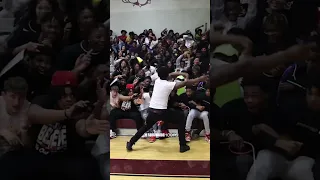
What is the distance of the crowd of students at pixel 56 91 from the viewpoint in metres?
1.66

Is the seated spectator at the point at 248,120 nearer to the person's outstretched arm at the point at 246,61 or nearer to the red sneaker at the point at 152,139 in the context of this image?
the person's outstretched arm at the point at 246,61

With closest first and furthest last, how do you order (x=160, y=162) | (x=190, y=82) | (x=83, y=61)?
(x=83, y=61) → (x=160, y=162) → (x=190, y=82)

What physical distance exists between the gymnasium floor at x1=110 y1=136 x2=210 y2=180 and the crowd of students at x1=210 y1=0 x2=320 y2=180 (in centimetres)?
171

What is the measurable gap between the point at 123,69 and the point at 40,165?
3709 millimetres

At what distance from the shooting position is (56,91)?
1692 millimetres

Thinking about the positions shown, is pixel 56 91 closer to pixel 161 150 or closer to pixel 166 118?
pixel 166 118

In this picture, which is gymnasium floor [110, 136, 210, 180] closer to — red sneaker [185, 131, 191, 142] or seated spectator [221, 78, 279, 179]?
red sneaker [185, 131, 191, 142]

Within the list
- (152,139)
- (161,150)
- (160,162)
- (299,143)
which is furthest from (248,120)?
(152,139)

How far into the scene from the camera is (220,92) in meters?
1.59

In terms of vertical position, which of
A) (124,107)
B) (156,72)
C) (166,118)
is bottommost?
(124,107)

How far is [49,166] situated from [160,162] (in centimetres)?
221

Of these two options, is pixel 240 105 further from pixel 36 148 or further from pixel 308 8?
pixel 36 148

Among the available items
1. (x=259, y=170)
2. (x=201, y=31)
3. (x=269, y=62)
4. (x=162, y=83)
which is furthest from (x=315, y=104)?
(x=201, y=31)

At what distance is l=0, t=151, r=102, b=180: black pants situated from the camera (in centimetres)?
170
